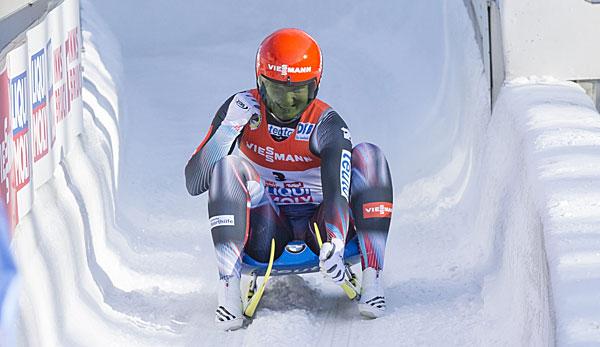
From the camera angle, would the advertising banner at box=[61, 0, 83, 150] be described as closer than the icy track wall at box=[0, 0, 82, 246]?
No

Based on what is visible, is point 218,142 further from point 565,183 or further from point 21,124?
point 565,183

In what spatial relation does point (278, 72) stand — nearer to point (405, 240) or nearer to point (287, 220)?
point (287, 220)

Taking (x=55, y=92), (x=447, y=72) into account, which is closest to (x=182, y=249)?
(x=55, y=92)

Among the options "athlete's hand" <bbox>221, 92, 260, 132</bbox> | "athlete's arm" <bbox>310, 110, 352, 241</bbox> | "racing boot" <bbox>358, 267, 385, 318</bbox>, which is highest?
"athlete's hand" <bbox>221, 92, 260, 132</bbox>

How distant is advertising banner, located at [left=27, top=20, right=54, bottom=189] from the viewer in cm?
506

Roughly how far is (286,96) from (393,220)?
5.88 feet

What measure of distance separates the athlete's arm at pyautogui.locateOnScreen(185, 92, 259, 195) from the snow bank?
1137mm

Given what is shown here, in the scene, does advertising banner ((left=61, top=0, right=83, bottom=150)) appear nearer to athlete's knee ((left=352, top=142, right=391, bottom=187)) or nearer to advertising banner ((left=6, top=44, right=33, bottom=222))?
advertising banner ((left=6, top=44, right=33, bottom=222))

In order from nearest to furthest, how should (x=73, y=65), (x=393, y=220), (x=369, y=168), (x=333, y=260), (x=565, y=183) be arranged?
1. (x=565, y=183)
2. (x=333, y=260)
3. (x=369, y=168)
4. (x=393, y=220)
5. (x=73, y=65)

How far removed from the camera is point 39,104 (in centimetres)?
528

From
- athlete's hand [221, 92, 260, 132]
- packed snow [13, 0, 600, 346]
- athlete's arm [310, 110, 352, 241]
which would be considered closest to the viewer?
packed snow [13, 0, 600, 346]

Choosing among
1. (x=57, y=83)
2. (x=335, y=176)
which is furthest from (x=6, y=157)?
(x=57, y=83)

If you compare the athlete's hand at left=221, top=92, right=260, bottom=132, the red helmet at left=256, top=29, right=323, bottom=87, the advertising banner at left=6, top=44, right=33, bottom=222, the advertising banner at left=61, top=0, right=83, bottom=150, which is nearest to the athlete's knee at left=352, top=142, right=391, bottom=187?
the red helmet at left=256, top=29, right=323, bottom=87

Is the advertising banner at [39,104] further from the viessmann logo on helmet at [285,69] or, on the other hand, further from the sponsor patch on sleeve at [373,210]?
the sponsor patch on sleeve at [373,210]
